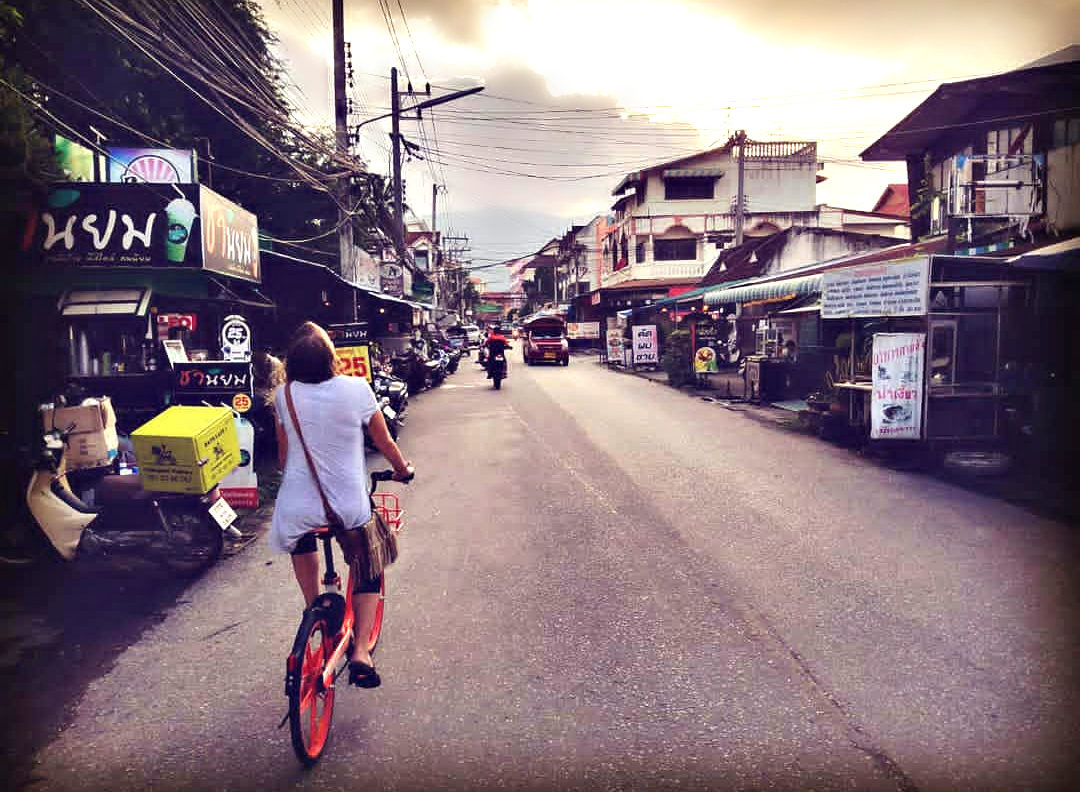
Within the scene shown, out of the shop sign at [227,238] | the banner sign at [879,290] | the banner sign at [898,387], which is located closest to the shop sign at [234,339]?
the shop sign at [227,238]

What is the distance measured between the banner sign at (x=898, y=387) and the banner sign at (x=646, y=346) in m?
20.3

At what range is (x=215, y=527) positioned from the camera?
232 inches

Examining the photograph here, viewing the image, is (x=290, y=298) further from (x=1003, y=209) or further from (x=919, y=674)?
(x=919, y=674)

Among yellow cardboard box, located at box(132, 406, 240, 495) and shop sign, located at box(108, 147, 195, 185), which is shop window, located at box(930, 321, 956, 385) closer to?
yellow cardboard box, located at box(132, 406, 240, 495)

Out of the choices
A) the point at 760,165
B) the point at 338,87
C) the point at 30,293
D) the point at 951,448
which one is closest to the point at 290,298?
the point at 338,87

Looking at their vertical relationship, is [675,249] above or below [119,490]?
above

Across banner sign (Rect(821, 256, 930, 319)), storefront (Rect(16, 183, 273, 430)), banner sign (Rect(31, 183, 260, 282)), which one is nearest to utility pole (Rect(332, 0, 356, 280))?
storefront (Rect(16, 183, 273, 430))

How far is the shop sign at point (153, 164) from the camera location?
35.5ft

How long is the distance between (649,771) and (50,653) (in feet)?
12.1

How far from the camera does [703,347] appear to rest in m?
22.4

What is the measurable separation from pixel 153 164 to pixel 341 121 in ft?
18.5

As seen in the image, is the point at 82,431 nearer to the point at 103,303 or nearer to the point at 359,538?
the point at 103,303

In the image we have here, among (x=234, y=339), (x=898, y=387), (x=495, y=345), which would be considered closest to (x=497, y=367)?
(x=495, y=345)

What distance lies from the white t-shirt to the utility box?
13.3ft
